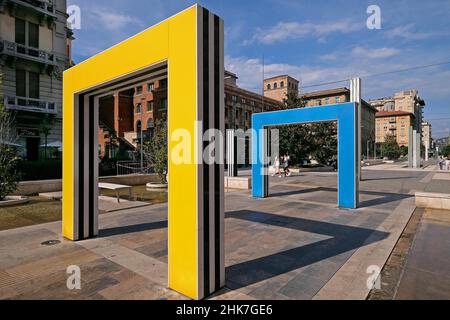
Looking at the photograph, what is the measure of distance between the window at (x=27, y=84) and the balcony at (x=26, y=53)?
130 centimetres

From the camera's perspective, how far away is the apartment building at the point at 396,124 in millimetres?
94312

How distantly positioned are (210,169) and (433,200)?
9.89 metres

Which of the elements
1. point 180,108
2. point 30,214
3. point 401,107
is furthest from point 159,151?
point 401,107

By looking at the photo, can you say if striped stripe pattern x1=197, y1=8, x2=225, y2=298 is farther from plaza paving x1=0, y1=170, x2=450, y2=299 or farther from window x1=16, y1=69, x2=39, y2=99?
window x1=16, y1=69, x2=39, y2=99

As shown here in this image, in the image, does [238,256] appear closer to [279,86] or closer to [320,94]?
[279,86]

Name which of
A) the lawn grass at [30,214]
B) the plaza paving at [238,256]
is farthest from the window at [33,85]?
the plaza paving at [238,256]

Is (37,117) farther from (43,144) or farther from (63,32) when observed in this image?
(63,32)

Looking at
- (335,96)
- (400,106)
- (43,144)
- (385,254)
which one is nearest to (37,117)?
(43,144)

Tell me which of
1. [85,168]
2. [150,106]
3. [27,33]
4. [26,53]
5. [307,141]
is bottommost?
[85,168]

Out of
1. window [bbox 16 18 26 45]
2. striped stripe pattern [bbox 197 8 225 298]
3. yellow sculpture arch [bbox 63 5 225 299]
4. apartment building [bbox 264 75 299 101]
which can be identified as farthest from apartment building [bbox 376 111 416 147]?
yellow sculpture arch [bbox 63 5 225 299]

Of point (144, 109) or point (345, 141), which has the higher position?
point (144, 109)

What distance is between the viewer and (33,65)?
21.6m

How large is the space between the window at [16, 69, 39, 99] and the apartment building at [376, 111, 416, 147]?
102m
